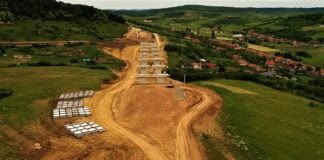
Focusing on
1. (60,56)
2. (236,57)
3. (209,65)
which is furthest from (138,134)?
(236,57)

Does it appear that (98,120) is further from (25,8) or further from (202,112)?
(25,8)

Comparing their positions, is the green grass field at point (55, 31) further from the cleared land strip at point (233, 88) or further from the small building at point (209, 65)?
the cleared land strip at point (233, 88)

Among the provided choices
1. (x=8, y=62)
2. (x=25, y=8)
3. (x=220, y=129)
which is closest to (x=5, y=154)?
(x=220, y=129)

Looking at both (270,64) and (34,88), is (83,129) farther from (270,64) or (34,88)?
(270,64)

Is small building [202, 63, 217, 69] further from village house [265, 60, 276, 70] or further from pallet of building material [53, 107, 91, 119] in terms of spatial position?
pallet of building material [53, 107, 91, 119]

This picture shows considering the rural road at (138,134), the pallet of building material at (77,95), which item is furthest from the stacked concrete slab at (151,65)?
the pallet of building material at (77,95)

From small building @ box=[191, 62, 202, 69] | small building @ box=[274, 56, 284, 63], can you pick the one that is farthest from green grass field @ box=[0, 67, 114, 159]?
small building @ box=[274, 56, 284, 63]

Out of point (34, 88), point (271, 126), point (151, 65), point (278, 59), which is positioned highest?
point (34, 88)
